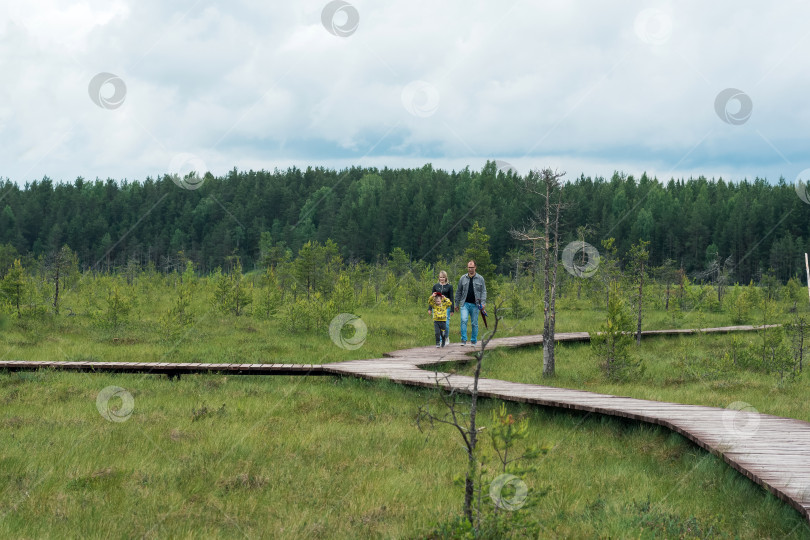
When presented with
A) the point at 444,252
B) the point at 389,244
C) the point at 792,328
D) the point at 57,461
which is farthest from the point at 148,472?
the point at 389,244

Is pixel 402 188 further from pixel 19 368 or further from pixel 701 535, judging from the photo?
pixel 701 535

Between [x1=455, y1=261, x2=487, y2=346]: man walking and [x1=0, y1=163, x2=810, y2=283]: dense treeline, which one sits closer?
[x1=455, y1=261, x2=487, y2=346]: man walking

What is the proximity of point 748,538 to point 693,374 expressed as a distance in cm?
1014

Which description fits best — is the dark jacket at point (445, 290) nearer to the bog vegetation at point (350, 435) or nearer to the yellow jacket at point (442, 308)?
the yellow jacket at point (442, 308)

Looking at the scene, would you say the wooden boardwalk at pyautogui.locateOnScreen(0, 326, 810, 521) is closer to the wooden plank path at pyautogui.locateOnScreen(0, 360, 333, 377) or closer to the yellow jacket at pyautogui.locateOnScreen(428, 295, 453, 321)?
the wooden plank path at pyautogui.locateOnScreen(0, 360, 333, 377)

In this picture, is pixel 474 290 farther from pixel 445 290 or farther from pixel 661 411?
pixel 661 411

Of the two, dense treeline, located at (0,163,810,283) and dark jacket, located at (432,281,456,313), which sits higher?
dense treeline, located at (0,163,810,283)

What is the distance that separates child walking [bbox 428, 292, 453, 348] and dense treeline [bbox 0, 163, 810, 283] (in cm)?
6337

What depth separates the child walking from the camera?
1458 centimetres

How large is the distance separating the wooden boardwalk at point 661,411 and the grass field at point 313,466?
0.26 metres

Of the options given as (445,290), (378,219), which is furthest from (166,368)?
(378,219)

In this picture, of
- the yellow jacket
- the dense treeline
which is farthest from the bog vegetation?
the dense treeline

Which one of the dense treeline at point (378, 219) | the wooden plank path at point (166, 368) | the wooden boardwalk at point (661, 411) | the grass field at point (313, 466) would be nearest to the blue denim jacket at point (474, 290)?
the wooden boardwalk at point (661, 411)

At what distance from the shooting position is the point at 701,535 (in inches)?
193
